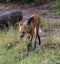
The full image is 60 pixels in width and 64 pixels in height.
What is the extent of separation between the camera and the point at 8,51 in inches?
333

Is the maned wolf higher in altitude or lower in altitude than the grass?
higher

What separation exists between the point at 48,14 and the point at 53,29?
10.6ft

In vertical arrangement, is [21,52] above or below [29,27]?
below

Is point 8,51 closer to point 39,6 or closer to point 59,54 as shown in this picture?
point 59,54

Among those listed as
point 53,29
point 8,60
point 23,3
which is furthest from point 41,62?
point 23,3

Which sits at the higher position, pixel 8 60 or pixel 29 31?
pixel 29 31

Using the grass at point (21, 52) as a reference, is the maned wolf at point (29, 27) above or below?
above

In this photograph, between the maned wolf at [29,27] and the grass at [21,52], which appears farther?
the maned wolf at [29,27]

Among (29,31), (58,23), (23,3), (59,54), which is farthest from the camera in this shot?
(23,3)

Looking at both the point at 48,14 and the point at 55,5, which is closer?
the point at 48,14

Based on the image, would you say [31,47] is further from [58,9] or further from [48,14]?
[58,9]

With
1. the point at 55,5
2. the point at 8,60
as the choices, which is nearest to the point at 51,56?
the point at 8,60

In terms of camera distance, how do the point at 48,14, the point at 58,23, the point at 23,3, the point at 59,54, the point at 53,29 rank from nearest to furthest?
the point at 59,54 → the point at 53,29 → the point at 58,23 → the point at 48,14 → the point at 23,3

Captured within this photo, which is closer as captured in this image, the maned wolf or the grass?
the grass
